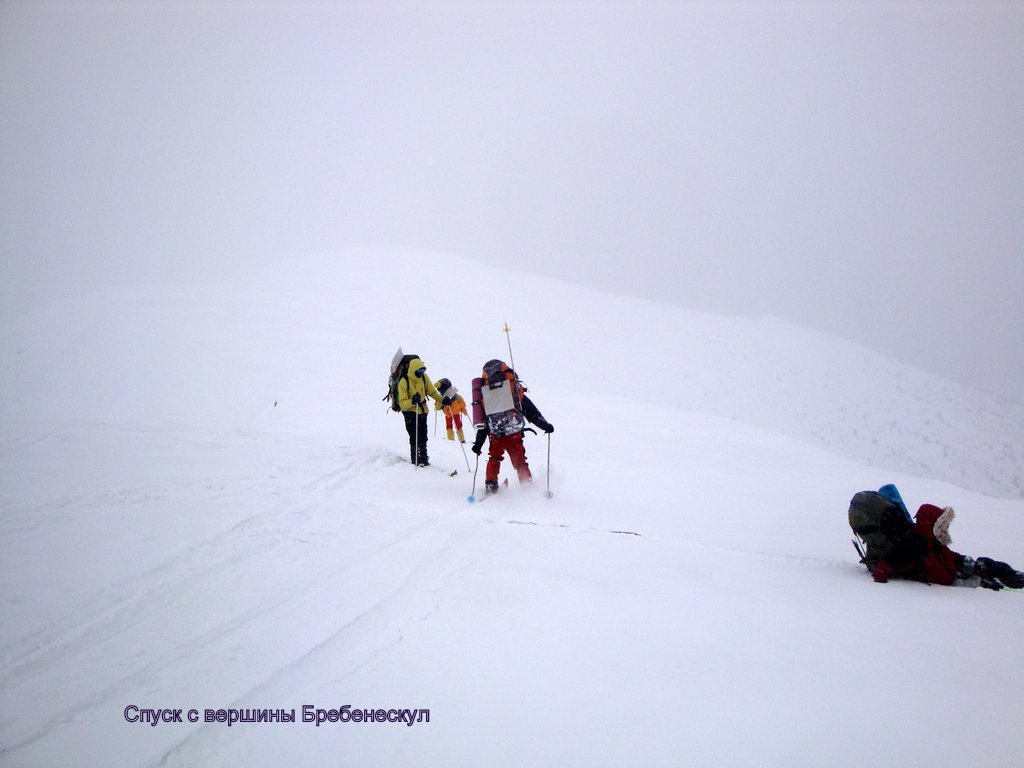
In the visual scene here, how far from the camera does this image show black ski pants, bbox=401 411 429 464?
9281mm

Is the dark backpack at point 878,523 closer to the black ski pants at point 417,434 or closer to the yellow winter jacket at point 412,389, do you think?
the black ski pants at point 417,434

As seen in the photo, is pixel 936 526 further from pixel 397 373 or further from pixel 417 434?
pixel 397 373

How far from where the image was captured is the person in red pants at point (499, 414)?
25.8 ft

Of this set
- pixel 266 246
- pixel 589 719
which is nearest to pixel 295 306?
pixel 589 719

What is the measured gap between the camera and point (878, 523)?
5129 mm

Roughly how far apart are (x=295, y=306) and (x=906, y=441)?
2819cm

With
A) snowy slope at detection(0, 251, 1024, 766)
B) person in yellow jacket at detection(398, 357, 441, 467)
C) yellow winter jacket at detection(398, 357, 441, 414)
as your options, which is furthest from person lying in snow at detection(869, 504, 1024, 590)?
yellow winter jacket at detection(398, 357, 441, 414)

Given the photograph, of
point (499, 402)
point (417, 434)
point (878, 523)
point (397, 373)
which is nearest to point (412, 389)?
point (397, 373)

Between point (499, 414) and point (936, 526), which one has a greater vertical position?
point (499, 414)

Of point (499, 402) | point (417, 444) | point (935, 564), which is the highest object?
point (499, 402)


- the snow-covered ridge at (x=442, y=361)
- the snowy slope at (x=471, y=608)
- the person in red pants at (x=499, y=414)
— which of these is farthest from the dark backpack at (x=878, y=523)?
the snow-covered ridge at (x=442, y=361)

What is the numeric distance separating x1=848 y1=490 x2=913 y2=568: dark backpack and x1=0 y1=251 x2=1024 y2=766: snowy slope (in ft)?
1.43

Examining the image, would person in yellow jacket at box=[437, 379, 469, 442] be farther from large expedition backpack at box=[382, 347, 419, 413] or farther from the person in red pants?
the person in red pants

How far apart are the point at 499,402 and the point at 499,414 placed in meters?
0.20
